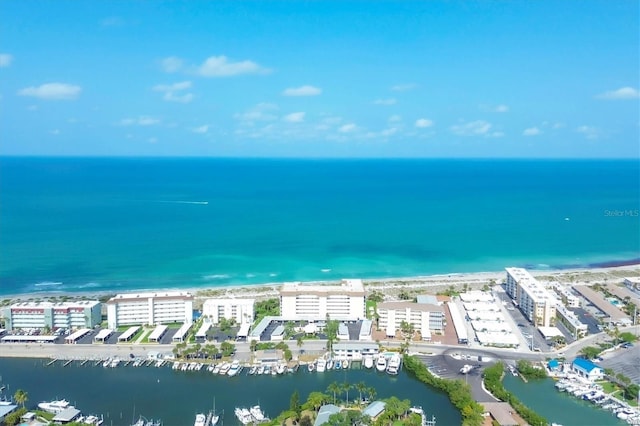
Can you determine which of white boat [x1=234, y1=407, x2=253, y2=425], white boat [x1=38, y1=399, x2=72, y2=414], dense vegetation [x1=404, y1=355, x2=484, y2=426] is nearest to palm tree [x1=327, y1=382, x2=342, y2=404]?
white boat [x1=234, y1=407, x2=253, y2=425]

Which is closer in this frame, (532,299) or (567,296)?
(532,299)

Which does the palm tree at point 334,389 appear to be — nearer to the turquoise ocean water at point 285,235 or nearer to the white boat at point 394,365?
the white boat at point 394,365

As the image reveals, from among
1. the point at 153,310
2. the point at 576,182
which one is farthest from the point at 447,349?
the point at 576,182

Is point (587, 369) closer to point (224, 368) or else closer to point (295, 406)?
point (295, 406)

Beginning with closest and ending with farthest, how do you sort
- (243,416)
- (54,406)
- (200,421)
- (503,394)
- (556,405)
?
(200,421), (243,416), (54,406), (503,394), (556,405)

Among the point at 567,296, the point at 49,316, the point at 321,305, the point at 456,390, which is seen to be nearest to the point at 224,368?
the point at 321,305

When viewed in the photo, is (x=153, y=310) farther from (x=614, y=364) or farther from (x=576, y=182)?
(x=576, y=182)
